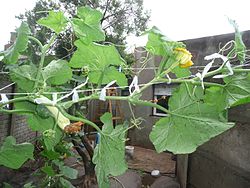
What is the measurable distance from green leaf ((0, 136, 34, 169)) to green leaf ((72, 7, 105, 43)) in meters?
0.42

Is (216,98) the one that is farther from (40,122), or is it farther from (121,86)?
(40,122)

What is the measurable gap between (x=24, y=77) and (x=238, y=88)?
1.94 ft

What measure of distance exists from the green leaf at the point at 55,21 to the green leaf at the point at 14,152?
40 cm

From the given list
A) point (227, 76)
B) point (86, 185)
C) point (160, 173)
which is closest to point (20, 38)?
point (227, 76)

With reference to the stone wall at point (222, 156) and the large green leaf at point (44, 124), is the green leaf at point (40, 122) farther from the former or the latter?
the stone wall at point (222, 156)

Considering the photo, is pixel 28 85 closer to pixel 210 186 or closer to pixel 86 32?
pixel 86 32

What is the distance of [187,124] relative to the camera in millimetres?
659

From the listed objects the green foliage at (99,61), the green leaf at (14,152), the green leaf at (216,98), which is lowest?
the green leaf at (14,152)

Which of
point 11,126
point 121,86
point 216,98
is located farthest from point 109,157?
point 11,126

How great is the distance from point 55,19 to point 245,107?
1950 mm

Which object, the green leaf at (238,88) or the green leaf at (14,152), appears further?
the green leaf at (14,152)

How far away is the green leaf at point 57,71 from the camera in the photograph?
77 centimetres

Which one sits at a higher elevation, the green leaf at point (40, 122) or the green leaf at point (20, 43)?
the green leaf at point (20, 43)

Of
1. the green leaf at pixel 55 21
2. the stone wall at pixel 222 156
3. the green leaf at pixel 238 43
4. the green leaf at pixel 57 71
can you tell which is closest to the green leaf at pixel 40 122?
the green leaf at pixel 57 71
